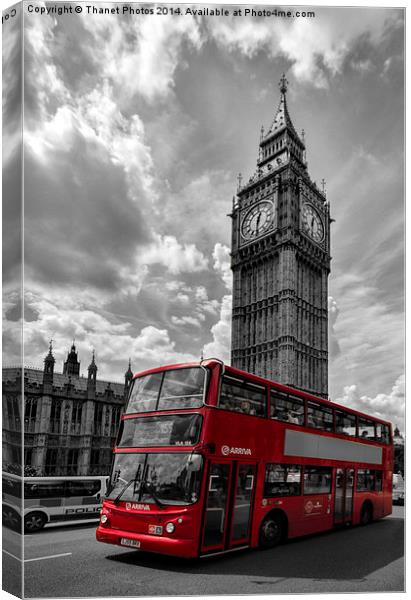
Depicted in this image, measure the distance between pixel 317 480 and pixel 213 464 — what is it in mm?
4457

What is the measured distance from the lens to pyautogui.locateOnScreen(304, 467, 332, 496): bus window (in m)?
12.3

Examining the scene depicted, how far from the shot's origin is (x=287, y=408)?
11.8m

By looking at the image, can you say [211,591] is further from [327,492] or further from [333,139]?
[333,139]

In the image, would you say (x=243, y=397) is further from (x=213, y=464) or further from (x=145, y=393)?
(x=145, y=393)

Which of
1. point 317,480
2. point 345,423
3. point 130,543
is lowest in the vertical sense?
point 130,543

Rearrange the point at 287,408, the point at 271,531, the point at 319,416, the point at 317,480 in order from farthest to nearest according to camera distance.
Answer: the point at 319,416, the point at 317,480, the point at 287,408, the point at 271,531

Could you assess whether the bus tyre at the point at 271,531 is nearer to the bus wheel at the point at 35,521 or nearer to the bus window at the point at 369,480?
the bus window at the point at 369,480

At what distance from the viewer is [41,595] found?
8422 millimetres

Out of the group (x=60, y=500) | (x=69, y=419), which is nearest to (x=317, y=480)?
(x=60, y=500)

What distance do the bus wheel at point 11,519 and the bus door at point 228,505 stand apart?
3.25 metres

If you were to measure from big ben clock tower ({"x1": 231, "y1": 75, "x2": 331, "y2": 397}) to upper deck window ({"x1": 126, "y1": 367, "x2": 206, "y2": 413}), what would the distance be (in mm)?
17051

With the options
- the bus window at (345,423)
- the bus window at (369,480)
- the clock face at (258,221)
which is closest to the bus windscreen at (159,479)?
the bus window at (345,423)

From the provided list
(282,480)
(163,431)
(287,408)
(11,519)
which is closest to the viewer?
(11,519)

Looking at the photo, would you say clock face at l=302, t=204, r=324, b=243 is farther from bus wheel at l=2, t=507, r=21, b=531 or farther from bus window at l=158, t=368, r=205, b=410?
bus wheel at l=2, t=507, r=21, b=531
